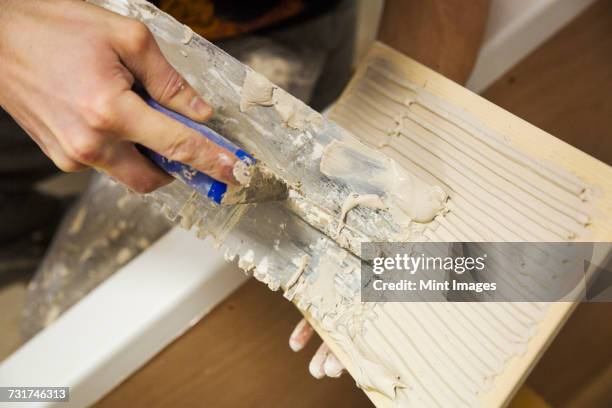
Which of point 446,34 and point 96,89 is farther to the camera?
point 446,34

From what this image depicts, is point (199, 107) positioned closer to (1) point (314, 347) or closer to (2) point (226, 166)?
(2) point (226, 166)

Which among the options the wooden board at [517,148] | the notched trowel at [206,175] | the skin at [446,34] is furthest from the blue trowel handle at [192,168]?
the skin at [446,34]

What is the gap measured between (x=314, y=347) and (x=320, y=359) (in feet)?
0.75

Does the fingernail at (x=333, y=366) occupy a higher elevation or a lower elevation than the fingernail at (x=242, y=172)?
lower

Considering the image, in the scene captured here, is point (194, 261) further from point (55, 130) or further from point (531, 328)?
point (531, 328)

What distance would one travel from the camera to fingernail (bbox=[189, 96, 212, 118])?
510 mm

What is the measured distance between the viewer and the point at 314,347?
92cm

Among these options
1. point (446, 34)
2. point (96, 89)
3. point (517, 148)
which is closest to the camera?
point (96, 89)

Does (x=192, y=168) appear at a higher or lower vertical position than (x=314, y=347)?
higher

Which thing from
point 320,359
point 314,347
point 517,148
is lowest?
point 314,347

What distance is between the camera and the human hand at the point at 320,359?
2.19 feet

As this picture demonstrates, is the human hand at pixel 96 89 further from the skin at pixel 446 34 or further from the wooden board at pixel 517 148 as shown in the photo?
the skin at pixel 446 34

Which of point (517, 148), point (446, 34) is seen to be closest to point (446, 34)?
point (446, 34)

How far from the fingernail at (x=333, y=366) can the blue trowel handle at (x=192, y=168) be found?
0.28 m
